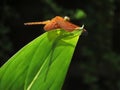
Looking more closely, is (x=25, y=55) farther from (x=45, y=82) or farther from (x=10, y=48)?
(x=10, y=48)

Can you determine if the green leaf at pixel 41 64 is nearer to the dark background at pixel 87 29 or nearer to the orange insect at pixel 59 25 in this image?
the orange insect at pixel 59 25

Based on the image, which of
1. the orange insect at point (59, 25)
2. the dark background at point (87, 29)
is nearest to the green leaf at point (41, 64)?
the orange insect at point (59, 25)

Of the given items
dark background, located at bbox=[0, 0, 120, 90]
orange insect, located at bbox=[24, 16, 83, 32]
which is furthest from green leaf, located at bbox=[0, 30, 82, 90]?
dark background, located at bbox=[0, 0, 120, 90]

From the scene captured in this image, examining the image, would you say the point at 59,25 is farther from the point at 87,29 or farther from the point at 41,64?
the point at 87,29

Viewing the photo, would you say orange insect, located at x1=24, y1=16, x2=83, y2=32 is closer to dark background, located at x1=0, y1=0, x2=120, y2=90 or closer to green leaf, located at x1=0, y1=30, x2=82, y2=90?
green leaf, located at x1=0, y1=30, x2=82, y2=90

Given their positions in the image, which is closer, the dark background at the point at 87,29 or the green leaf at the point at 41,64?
the green leaf at the point at 41,64

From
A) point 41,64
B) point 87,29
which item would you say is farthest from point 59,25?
point 87,29
